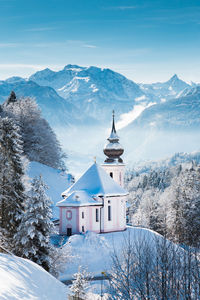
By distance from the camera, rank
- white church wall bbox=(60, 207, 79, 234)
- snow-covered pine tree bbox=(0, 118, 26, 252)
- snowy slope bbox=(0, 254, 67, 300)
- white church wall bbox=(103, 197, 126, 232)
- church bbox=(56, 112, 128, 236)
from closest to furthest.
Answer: snowy slope bbox=(0, 254, 67, 300)
snow-covered pine tree bbox=(0, 118, 26, 252)
white church wall bbox=(60, 207, 79, 234)
church bbox=(56, 112, 128, 236)
white church wall bbox=(103, 197, 126, 232)

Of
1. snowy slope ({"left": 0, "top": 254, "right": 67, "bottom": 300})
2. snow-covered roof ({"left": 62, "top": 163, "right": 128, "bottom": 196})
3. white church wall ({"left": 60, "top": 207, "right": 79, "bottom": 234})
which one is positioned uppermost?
snow-covered roof ({"left": 62, "top": 163, "right": 128, "bottom": 196})

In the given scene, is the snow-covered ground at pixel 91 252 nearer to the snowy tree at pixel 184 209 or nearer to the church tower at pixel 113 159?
the snowy tree at pixel 184 209

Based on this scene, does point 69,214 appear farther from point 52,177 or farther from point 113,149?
point 52,177

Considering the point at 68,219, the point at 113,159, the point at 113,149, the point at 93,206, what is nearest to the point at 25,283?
the point at 68,219

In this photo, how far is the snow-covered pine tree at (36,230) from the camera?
86.3 feet

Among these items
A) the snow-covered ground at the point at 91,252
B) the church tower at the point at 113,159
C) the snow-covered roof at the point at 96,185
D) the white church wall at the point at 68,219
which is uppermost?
the church tower at the point at 113,159

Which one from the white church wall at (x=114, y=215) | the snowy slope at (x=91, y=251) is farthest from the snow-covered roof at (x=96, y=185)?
the snowy slope at (x=91, y=251)

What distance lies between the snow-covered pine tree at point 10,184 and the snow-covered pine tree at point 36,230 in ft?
6.40

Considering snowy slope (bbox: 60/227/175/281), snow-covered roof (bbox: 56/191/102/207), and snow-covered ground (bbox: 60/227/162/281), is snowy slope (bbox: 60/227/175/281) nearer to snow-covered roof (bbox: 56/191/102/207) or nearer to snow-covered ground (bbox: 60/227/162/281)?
snow-covered ground (bbox: 60/227/162/281)

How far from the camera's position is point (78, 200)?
40.8 m

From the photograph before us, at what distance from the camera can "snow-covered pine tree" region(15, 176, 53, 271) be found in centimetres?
2630

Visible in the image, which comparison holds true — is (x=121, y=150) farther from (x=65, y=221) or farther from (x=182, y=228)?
(x=65, y=221)

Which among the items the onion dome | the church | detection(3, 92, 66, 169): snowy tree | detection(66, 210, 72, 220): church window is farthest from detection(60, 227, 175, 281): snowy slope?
detection(3, 92, 66, 169): snowy tree

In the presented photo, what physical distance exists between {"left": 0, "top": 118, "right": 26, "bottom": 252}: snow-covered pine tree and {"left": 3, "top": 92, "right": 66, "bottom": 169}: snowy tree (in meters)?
34.8
